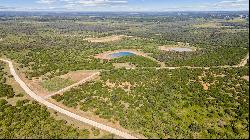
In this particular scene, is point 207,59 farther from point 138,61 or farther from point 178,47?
point 178,47

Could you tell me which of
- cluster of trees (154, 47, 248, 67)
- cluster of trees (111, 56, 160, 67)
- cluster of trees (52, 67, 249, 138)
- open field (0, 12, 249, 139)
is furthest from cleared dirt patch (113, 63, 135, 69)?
cluster of trees (154, 47, 248, 67)

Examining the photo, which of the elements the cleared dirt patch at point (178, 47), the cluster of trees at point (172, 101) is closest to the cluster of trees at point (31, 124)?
the cluster of trees at point (172, 101)

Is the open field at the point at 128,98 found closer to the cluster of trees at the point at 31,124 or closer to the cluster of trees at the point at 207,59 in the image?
the cluster of trees at the point at 31,124

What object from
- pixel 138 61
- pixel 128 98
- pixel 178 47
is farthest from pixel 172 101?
pixel 178 47

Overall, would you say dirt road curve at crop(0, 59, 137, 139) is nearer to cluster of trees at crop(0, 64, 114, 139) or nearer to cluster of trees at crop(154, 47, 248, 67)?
cluster of trees at crop(0, 64, 114, 139)

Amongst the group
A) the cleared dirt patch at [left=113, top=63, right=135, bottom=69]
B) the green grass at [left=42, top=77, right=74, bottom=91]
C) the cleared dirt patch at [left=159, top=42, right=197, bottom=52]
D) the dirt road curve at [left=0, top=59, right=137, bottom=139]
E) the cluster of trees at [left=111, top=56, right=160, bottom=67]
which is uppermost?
the cluster of trees at [left=111, top=56, right=160, bottom=67]

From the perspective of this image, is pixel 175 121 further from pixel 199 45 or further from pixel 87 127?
pixel 199 45

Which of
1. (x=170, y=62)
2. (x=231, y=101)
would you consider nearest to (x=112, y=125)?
(x=231, y=101)
